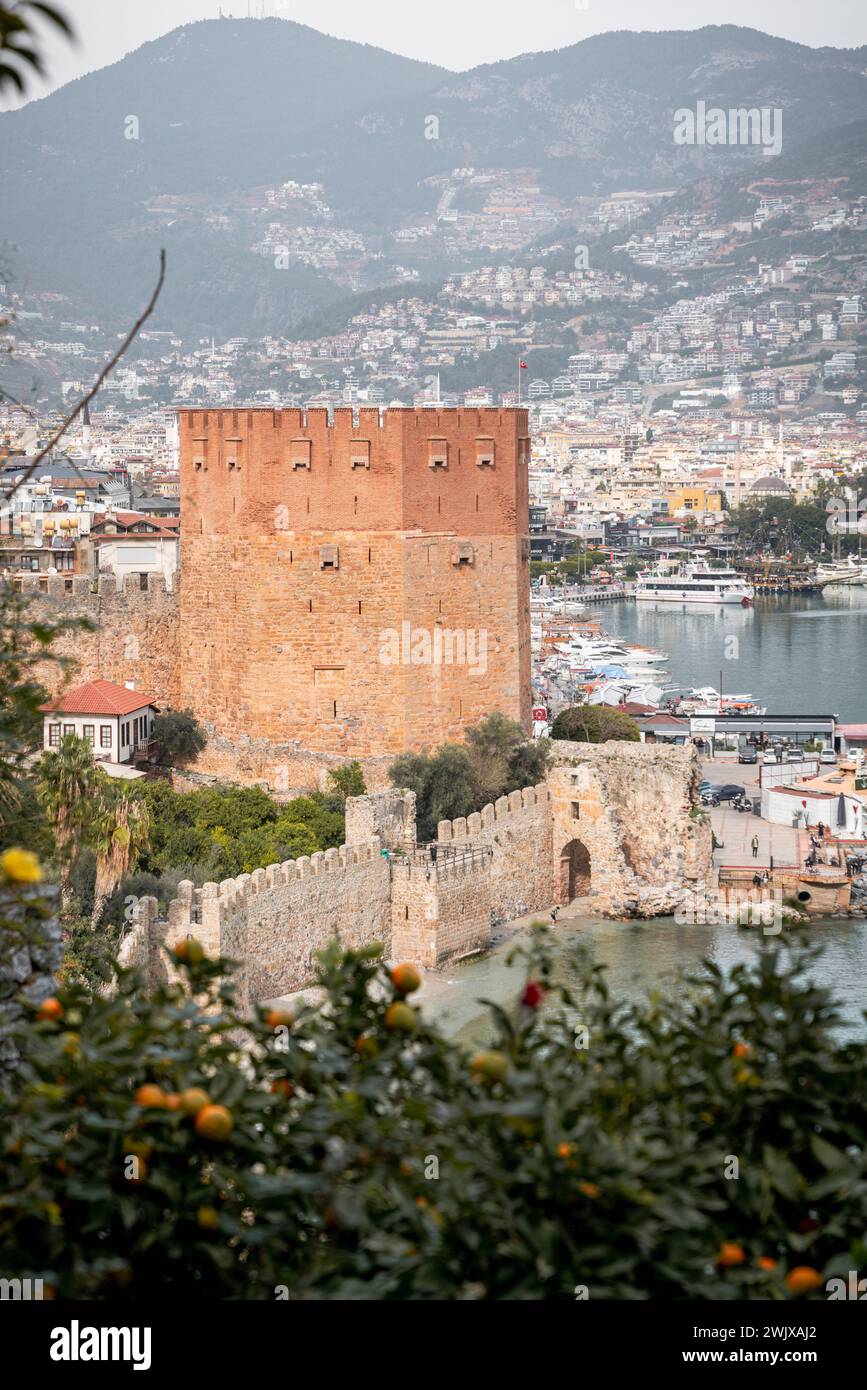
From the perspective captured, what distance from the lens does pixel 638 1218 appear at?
420 centimetres

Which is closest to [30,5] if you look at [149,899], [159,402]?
[149,899]

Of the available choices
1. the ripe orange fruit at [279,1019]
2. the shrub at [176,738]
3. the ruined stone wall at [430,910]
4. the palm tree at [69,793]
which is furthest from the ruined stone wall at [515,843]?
the ripe orange fruit at [279,1019]

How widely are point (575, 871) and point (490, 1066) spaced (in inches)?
622

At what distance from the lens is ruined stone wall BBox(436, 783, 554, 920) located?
711 inches

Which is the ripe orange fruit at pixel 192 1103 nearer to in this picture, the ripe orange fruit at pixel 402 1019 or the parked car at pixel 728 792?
the ripe orange fruit at pixel 402 1019

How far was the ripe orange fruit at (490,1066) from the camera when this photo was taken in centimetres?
450

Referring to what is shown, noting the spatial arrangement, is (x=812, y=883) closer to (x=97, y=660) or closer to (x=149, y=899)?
(x=97, y=660)

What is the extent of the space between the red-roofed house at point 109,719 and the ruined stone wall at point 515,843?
Result: 3377 millimetres

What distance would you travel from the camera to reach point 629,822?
20078mm

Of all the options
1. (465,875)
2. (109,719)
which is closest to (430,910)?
(465,875)

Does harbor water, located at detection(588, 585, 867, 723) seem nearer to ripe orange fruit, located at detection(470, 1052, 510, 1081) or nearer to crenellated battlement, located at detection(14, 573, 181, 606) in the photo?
crenellated battlement, located at detection(14, 573, 181, 606)

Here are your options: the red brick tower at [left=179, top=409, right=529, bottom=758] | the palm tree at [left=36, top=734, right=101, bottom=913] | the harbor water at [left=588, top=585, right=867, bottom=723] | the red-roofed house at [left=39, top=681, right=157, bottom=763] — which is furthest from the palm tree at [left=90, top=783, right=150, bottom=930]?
the harbor water at [left=588, top=585, right=867, bottom=723]

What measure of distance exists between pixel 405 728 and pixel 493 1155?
582 inches

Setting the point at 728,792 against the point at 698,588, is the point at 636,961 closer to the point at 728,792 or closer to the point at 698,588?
the point at 728,792
